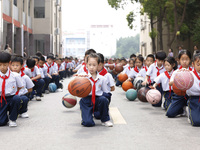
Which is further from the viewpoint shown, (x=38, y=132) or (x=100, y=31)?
(x=100, y=31)

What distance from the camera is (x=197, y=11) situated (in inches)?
1503

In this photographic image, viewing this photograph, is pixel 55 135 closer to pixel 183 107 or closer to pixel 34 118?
pixel 34 118

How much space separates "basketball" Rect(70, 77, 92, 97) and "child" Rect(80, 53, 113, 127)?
0.31 metres

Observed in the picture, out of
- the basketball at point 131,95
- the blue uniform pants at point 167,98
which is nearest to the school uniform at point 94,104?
the blue uniform pants at point 167,98

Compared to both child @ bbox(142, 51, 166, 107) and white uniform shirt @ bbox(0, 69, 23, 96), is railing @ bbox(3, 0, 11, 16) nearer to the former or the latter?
child @ bbox(142, 51, 166, 107)

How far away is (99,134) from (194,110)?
2155 mm

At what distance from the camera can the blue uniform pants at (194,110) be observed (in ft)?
22.7

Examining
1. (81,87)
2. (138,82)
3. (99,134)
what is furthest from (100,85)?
(138,82)

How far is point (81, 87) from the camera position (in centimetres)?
658

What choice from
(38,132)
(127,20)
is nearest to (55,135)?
(38,132)

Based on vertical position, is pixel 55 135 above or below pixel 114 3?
below

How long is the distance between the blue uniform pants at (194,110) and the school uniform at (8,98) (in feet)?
11.0

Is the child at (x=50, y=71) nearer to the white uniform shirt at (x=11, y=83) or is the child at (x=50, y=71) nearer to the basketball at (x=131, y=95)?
the basketball at (x=131, y=95)

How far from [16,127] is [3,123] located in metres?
0.33
